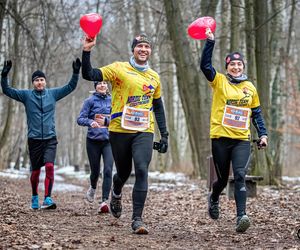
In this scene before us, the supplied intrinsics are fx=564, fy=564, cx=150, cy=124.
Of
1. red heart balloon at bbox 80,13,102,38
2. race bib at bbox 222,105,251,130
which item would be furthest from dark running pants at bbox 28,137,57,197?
race bib at bbox 222,105,251,130

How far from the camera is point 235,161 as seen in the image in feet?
21.5

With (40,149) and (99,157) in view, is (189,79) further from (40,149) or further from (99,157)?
(40,149)

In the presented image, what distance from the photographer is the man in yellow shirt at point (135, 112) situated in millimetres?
6207

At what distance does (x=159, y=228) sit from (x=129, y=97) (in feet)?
5.49

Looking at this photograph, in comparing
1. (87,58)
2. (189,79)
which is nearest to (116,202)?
(87,58)

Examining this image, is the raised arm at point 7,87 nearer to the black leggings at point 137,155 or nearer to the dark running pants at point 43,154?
the dark running pants at point 43,154

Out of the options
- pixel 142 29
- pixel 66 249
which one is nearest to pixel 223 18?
pixel 142 29

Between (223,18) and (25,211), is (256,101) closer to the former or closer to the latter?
(25,211)

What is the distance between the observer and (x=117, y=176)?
6.99 m

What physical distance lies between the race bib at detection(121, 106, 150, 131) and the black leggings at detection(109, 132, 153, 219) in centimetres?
9

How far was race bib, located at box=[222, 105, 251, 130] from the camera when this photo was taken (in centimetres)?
666

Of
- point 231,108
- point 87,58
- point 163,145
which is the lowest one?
point 163,145

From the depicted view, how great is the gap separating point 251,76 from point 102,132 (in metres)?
5.49

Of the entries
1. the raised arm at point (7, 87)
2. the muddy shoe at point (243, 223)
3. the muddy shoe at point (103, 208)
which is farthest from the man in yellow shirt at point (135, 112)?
the raised arm at point (7, 87)
